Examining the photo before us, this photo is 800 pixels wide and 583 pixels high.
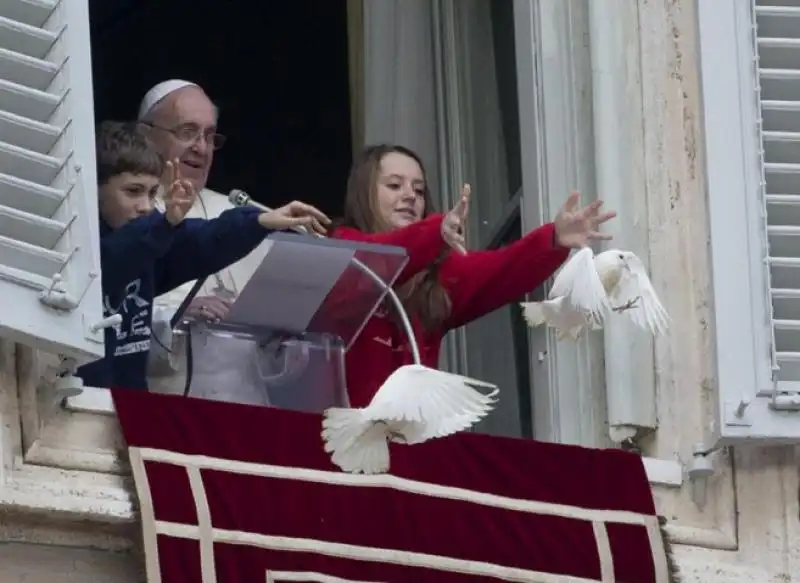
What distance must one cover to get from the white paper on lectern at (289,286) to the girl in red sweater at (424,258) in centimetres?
16

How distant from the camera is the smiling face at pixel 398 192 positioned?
24.0 ft

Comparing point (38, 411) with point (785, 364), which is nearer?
point (38, 411)

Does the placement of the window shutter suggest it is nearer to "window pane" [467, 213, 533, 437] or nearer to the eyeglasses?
"window pane" [467, 213, 533, 437]

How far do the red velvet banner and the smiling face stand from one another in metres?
0.69

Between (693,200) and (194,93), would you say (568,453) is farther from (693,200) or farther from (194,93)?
(194,93)

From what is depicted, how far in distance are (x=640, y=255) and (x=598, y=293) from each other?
48 centimetres

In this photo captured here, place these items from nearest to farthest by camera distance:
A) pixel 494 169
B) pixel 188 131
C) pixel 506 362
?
pixel 188 131 < pixel 506 362 < pixel 494 169

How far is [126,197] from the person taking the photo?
7.03m

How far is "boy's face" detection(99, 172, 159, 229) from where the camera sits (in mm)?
7010

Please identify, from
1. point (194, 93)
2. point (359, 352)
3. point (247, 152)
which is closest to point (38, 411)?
point (359, 352)

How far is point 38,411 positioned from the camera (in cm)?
648

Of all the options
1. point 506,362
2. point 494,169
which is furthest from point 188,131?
point 506,362

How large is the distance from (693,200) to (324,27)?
2932mm

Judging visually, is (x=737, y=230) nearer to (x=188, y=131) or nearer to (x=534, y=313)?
(x=534, y=313)
